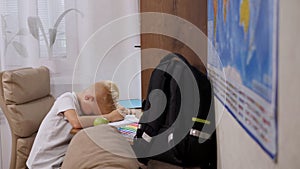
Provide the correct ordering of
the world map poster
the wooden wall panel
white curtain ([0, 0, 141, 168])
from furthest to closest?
white curtain ([0, 0, 141, 168]) → the wooden wall panel → the world map poster

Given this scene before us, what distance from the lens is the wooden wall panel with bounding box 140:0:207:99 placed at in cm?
192

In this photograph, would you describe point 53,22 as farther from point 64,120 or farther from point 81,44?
point 64,120

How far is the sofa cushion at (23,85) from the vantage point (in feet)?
8.14

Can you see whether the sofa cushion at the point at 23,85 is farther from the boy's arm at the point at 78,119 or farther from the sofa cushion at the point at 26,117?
the boy's arm at the point at 78,119

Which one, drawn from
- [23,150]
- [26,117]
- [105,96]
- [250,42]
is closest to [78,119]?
[105,96]

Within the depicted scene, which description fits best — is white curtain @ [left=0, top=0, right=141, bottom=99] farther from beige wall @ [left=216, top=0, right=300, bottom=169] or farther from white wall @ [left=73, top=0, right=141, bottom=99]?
beige wall @ [left=216, top=0, right=300, bottom=169]

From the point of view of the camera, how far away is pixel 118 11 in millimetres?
3205

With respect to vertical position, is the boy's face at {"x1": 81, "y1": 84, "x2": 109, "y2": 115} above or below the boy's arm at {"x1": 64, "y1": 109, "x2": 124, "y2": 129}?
above

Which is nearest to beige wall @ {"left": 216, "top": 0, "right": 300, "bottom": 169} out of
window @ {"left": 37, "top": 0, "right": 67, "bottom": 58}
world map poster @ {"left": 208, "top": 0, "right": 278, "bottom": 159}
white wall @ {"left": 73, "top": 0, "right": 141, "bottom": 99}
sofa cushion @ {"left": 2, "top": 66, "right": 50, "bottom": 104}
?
world map poster @ {"left": 208, "top": 0, "right": 278, "bottom": 159}

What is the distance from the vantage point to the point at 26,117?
2.54m

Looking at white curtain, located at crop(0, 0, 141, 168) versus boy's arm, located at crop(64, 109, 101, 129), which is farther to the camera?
white curtain, located at crop(0, 0, 141, 168)

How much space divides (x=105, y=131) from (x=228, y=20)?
2.86 feet

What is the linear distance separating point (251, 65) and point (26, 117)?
6.53ft

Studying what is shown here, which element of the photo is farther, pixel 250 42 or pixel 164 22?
pixel 164 22
